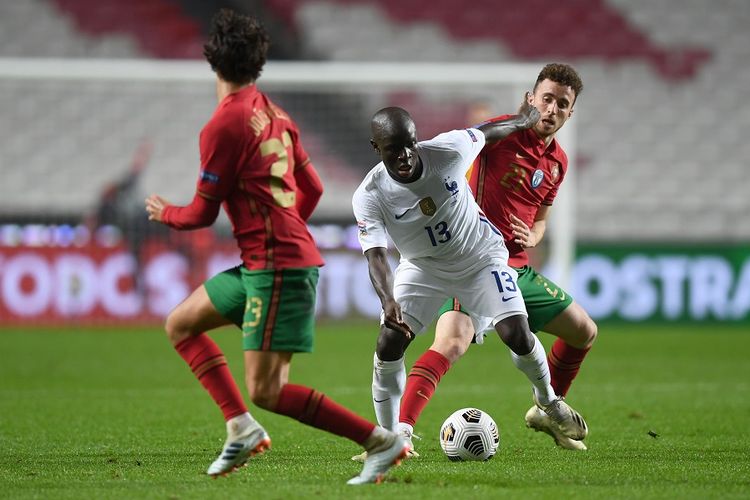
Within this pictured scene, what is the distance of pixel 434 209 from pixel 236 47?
1306mm

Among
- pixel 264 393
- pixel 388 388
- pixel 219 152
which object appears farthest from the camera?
pixel 388 388

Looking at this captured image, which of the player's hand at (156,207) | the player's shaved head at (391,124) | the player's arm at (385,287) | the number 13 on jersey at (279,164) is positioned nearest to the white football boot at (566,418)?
the player's arm at (385,287)

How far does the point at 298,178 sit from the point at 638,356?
25.3 feet

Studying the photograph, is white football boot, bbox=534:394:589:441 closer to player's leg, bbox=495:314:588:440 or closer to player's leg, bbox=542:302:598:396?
player's leg, bbox=495:314:588:440

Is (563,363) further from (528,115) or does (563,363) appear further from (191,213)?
(191,213)

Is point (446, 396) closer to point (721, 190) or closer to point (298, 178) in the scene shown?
point (298, 178)

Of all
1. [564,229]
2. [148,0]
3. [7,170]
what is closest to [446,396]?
[564,229]

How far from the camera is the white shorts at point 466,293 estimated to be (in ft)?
18.0

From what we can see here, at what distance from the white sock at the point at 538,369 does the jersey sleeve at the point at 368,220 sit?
0.95 meters

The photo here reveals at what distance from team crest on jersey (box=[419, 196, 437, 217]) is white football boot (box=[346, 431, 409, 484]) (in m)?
1.15

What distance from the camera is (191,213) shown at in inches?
180

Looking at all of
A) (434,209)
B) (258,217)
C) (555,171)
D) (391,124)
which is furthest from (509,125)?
(258,217)

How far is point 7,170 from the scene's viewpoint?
16000mm

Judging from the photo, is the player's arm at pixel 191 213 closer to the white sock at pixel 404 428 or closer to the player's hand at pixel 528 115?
the white sock at pixel 404 428
